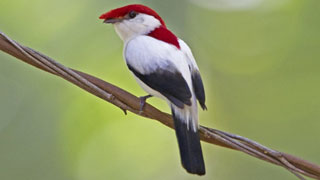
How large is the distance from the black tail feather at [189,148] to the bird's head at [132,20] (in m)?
0.74

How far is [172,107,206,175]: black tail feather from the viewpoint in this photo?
3.42 m

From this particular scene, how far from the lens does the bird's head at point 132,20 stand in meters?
4.06

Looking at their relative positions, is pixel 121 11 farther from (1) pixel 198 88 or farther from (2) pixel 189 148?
(2) pixel 189 148

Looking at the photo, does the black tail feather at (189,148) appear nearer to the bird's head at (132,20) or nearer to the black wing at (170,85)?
the black wing at (170,85)

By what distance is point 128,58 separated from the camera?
12.5 feet

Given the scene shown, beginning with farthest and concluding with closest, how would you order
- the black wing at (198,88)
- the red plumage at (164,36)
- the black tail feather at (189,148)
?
the red plumage at (164,36)
the black wing at (198,88)
the black tail feather at (189,148)

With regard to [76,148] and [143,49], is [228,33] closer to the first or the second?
[76,148]

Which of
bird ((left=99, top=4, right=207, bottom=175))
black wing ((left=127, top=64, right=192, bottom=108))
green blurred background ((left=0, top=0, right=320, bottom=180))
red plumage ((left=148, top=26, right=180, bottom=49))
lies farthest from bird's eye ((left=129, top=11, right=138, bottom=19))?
green blurred background ((left=0, top=0, right=320, bottom=180))

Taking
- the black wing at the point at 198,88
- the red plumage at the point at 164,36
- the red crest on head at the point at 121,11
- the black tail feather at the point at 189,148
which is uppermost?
the red crest on head at the point at 121,11

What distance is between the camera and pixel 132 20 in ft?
13.4

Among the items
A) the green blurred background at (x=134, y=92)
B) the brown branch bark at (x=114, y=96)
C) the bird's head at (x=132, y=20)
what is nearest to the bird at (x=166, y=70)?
the bird's head at (x=132, y=20)

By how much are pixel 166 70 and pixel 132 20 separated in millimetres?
574

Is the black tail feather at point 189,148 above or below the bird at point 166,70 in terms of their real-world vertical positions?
below

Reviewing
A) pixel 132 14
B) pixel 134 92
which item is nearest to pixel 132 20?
pixel 132 14
